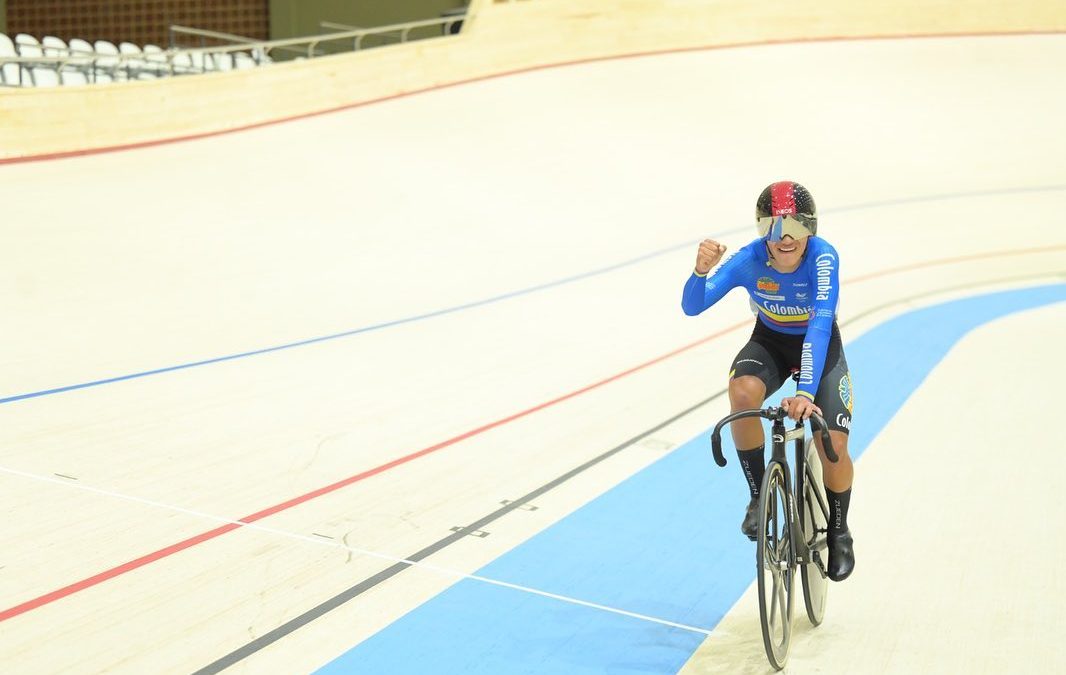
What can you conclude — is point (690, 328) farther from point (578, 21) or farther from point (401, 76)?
point (578, 21)

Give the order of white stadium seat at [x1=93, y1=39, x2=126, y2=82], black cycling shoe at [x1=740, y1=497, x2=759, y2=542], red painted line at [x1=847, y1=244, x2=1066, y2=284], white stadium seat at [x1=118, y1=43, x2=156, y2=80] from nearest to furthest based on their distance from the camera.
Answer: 1. black cycling shoe at [x1=740, y1=497, x2=759, y2=542]
2. red painted line at [x1=847, y1=244, x2=1066, y2=284]
3. white stadium seat at [x1=93, y1=39, x2=126, y2=82]
4. white stadium seat at [x1=118, y1=43, x2=156, y2=80]

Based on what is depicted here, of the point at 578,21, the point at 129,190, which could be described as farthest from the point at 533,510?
the point at 578,21

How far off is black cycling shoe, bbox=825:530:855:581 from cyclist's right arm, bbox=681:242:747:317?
679mm

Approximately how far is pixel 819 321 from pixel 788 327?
0.66 ft

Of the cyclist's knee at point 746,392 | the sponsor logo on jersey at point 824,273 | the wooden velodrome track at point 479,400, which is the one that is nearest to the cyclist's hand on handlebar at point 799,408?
the cyclist's knee at point 746,392

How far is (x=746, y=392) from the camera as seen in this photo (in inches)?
108

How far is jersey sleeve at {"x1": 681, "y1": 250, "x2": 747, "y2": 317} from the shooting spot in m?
2.78

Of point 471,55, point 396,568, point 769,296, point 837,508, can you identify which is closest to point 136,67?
point 471,55

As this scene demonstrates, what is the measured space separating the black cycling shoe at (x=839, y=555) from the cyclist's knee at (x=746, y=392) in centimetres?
43

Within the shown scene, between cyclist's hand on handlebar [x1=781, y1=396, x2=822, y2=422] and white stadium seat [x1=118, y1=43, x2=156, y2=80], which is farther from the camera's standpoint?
white stadium seat [x1=118, y1=43, x2=156, y2=80]

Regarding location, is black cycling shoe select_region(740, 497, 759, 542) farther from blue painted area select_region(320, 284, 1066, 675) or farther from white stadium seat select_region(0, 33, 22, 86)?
white stadium seat select_region(0, 33, 22, 86)

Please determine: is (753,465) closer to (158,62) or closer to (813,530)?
(813,530)

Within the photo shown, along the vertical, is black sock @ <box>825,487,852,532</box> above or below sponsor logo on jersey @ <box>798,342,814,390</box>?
below

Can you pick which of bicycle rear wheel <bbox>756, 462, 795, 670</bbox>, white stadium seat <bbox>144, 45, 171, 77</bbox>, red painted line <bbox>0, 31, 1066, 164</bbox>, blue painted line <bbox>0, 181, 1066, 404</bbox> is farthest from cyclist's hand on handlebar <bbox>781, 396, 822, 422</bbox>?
white stadium seat <bbox>144, 45, 171, 77</bbox>
